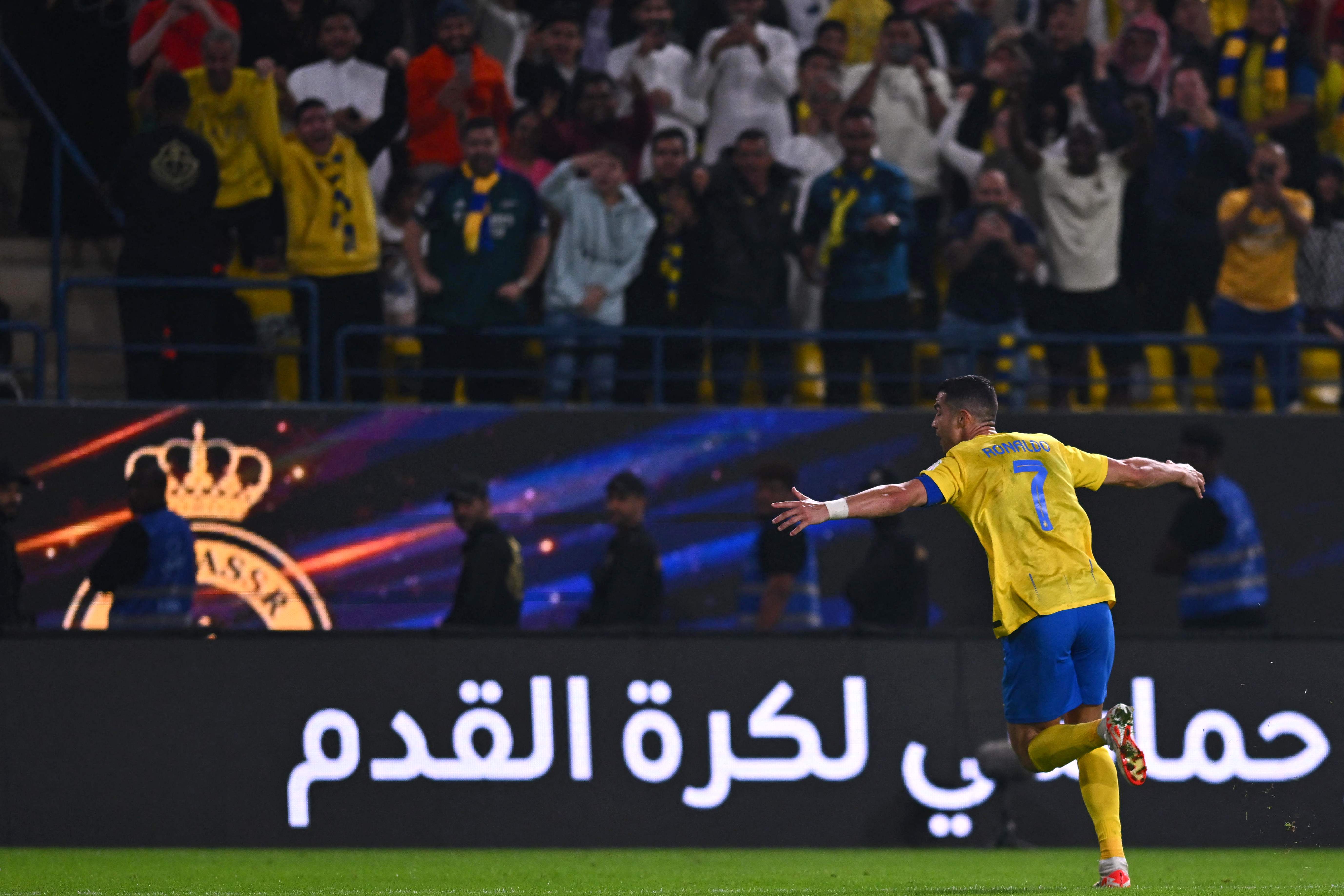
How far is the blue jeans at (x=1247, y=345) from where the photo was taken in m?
14.7

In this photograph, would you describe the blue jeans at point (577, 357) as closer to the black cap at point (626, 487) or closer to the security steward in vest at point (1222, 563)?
the black cap at point (626, 487)

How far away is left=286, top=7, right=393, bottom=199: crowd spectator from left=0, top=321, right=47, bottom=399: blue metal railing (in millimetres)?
2628

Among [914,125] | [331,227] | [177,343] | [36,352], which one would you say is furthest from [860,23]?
[36,352]

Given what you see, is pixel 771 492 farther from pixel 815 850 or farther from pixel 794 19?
pixel 794 19

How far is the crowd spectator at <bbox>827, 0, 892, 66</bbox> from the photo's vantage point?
15.6m

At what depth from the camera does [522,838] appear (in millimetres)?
11398

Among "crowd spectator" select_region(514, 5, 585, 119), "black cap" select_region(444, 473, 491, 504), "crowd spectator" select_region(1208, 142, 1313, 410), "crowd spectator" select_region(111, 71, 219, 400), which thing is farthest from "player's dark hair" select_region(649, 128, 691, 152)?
"crowd spectator" select_region(1208, 142, 1313, 410)

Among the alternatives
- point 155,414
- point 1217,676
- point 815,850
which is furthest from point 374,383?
point 1217,676

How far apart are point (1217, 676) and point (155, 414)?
23.8 feet

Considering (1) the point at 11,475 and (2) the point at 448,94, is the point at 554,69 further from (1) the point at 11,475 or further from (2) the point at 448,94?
(1) the point at 11,475

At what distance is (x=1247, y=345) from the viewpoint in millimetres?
14672

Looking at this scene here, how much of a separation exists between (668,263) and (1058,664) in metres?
6.78

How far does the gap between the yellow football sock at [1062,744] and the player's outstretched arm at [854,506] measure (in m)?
1.08

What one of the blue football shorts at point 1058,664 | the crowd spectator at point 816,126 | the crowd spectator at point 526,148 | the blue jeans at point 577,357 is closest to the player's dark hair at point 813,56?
the crowd spectator at point 816,126
